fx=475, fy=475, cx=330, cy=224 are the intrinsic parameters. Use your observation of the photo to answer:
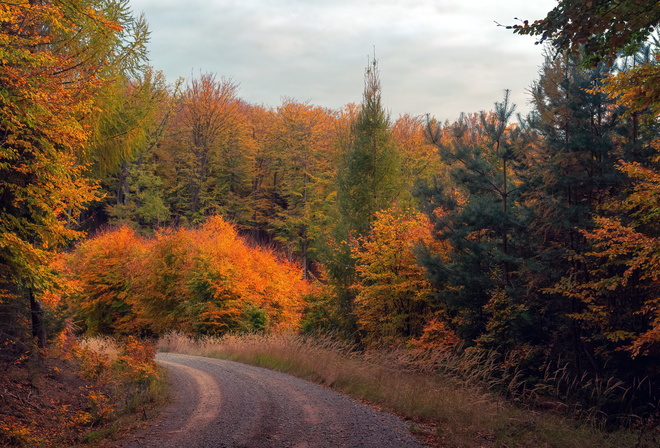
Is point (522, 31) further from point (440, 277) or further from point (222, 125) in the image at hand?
point (222, 125)

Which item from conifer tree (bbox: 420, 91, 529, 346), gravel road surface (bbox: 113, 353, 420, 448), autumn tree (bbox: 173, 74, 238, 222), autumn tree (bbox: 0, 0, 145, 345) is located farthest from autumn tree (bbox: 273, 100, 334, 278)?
autumn tree (bbox: 0, 0, 145, 345)

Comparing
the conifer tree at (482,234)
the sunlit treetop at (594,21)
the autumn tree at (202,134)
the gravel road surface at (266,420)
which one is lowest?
the gravel road surface at (266,420)

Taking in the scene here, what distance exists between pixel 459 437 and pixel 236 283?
18120 millimetres

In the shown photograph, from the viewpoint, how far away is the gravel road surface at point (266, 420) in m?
6.70

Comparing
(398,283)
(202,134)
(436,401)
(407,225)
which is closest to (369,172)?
(407,225)

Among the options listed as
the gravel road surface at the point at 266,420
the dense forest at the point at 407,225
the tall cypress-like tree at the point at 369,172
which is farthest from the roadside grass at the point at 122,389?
the tall cypress-like tree at the point at 369,172

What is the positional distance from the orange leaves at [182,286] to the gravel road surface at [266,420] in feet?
41.7

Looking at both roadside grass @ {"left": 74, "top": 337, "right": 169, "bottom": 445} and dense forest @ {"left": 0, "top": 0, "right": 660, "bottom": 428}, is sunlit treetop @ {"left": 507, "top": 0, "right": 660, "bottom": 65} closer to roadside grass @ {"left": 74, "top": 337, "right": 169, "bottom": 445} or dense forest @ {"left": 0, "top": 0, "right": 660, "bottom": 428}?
dense forest @ {"left": 0, "top": 0, "right": 660, "bottom": 428}

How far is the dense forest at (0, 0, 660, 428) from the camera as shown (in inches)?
301

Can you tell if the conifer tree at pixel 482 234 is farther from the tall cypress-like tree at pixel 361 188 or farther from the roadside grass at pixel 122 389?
the roadside grass at pixel 122 389

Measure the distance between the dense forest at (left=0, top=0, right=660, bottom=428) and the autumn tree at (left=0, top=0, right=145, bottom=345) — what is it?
44mm

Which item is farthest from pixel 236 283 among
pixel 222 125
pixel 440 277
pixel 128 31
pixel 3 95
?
pixel 222 125

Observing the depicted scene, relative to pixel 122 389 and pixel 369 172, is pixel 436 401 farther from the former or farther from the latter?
pixel 369 172

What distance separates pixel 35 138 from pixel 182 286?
1819 centimetres
